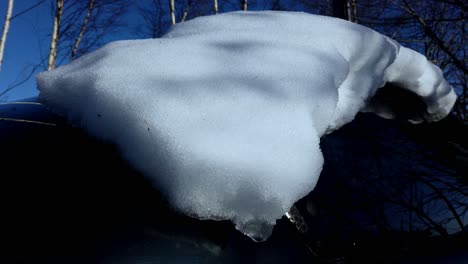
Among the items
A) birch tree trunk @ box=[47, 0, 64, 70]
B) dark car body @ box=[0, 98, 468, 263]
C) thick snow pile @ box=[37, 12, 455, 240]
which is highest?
thick snow pile @ box=[37, 12, 455, 240]

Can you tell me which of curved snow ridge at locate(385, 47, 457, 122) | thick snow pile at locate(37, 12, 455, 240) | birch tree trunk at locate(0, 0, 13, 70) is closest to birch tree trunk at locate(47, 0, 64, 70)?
birch tree trunk at locate(0, 0, 13, 70)

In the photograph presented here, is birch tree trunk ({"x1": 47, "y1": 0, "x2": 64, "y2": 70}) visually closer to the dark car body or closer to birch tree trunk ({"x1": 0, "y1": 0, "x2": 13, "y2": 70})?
birch tree trunk ({"x1": 0, "y1": 0, "x2": 13, "y2": 70})

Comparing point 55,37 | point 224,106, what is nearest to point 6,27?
point 224,106

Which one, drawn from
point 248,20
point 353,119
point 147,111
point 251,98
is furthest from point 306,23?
point 147,111

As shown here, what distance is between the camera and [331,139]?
2.96 feet

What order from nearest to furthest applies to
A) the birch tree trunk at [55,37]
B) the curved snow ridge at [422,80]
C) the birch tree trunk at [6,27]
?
the curved snow ridge at [422,80]
the birch tree trunk at [6,27]
the birch tree trunk at [55,37]

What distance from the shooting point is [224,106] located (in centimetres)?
71

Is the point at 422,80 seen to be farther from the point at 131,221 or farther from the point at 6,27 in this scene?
the point at 6,27

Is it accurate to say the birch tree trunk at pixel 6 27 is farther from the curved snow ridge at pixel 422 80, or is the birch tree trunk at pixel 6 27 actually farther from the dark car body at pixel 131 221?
the curved snow ridge at pixel 422 80

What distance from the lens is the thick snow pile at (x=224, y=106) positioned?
2.06ft

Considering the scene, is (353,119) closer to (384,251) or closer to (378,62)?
(378,62)

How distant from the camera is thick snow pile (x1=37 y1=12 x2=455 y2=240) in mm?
629

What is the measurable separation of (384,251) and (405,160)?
36 cm

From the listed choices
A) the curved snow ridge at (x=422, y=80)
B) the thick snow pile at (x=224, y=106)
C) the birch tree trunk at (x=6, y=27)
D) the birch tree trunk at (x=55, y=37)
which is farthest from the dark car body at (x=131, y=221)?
the birch tree trunk at (x=55, y=37)
